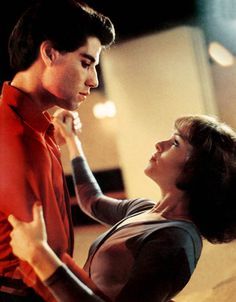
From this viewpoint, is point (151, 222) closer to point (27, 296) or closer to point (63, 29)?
point (27, 296)

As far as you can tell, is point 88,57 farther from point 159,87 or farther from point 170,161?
point 159,87

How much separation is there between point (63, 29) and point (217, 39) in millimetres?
2127

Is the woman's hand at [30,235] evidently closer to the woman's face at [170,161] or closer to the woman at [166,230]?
the woman at [166,230]

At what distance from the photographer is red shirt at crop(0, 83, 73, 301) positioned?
1.00 metres

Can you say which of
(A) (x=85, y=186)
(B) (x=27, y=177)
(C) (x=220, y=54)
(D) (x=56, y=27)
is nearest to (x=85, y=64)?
(D) (x=56, y=27)

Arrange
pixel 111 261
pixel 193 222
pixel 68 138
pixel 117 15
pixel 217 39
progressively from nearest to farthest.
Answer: pixel 111 261 < pixel 193 222 < pixel 68 138 < pixel 117 15 < pixel 217 39

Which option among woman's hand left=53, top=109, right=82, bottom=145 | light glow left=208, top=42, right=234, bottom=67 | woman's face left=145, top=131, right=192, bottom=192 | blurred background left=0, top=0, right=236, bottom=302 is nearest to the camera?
woman's face left=145, top=131, right=192, bottom=192

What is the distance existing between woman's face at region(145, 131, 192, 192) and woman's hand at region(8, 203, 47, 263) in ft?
1.40

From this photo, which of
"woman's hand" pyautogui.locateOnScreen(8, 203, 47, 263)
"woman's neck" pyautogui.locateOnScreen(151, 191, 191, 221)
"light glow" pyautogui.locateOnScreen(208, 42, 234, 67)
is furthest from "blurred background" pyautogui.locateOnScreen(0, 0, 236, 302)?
"woman's hand" pyautogui.locateOnScreen(8, 203, 47, 263)

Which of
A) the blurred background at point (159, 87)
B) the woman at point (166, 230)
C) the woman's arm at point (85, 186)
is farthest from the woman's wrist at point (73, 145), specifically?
the blurred background at point (159, 87)

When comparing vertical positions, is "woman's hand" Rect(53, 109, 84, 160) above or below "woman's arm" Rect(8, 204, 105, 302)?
above

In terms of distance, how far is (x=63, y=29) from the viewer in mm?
1114

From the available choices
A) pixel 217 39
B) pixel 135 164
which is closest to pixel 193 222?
pixel 217 39

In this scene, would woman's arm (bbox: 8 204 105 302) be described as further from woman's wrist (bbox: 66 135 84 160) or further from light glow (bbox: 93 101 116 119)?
light glow (bbox: 93 101 116 119)
